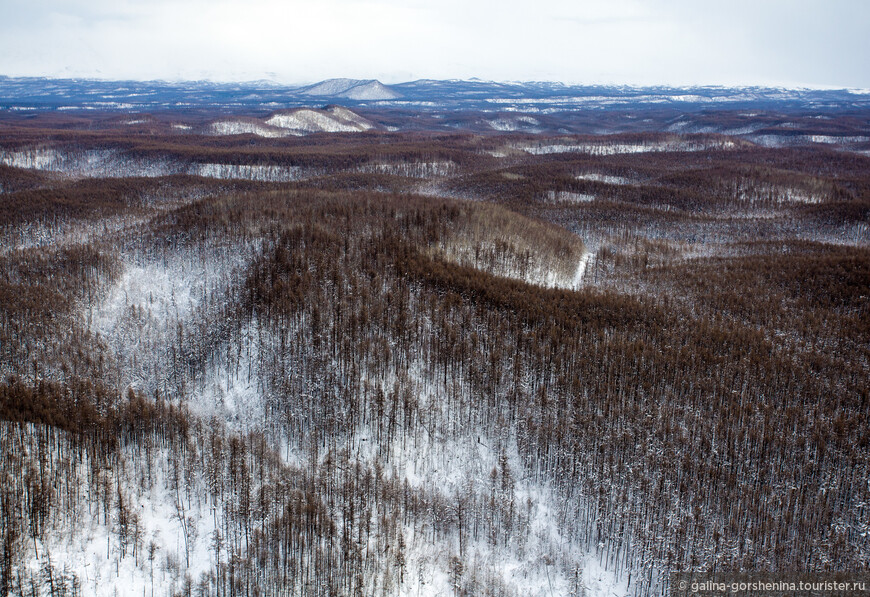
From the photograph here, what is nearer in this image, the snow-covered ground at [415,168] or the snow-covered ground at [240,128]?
the snow-covered ground at [415,168]

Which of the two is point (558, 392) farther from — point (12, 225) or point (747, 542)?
point (12, 225)

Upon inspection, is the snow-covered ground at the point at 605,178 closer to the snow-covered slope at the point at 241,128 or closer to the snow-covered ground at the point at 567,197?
the snow-covered ground at the point at 567,197

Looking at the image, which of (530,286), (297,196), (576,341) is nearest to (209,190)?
(297,196)

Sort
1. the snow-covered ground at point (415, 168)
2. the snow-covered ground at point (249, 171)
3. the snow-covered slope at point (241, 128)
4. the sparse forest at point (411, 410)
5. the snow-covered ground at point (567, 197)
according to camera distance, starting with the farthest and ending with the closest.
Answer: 1. the snow-covered slope at point (241, 128)
2. the snow-covered ground at point (415, 168)
3. the snow-covered ground at point (249, 171)
4. the snow-covered ground at point (567, 197)
5. the sparse forest at point (411, 410)

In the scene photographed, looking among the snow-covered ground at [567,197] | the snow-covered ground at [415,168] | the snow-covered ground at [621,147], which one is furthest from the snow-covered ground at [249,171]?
the snow-covered ground at [621,147]

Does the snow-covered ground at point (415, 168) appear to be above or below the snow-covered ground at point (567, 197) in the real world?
above

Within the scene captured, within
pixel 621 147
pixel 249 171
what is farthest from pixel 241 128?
pixel 621 147

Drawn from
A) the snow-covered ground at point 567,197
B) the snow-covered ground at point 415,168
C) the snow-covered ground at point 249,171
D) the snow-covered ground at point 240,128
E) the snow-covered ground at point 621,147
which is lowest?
the snow-covered ground at point 567,197

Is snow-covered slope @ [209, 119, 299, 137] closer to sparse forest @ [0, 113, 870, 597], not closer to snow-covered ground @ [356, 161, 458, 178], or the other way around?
snow-covered ground @ [356, 161, 458, 178]

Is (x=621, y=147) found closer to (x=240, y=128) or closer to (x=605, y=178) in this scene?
(x=605, y=178)
